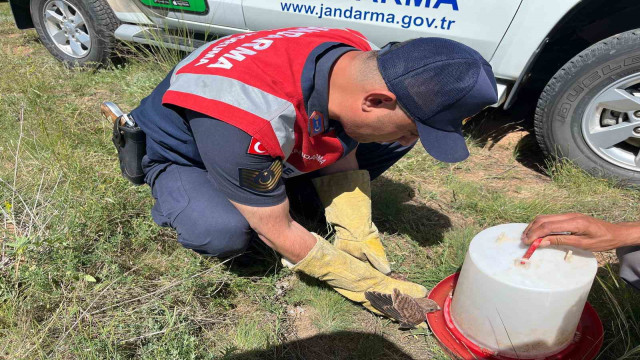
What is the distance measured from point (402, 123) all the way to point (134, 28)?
292 centimetres

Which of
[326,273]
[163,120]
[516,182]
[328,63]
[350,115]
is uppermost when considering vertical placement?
[328,63]

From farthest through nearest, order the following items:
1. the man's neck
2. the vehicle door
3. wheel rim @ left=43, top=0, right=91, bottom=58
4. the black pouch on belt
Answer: wheel rim @ left=43, top=0, right=91, bottom=58, the vehicle door, the black pouch on belt, the man's neck

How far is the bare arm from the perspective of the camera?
1725 mm

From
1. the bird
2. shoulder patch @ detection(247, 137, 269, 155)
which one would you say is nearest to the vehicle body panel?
the bird

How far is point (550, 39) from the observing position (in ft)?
9.17

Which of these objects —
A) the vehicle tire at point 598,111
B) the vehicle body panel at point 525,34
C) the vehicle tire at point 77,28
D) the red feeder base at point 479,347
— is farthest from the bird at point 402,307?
the vehicle tire at point 77,28

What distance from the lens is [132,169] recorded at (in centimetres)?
221

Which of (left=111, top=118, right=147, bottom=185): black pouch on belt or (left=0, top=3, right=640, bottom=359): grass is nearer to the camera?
(left=0, top=3, right=640, bottom=359): grass

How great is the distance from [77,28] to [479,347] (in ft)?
13.2

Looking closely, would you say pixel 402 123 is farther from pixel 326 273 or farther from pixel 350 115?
pixel 326 273

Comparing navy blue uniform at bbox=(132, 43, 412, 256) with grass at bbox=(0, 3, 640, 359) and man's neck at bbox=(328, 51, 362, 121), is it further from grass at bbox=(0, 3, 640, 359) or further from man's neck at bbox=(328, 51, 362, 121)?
grass at bbox=(0, 3, 640, 359)

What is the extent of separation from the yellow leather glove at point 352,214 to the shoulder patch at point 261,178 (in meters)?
0.70

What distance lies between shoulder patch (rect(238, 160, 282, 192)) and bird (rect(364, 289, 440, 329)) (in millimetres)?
683

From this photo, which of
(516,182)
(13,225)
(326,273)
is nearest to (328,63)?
(326,273)
